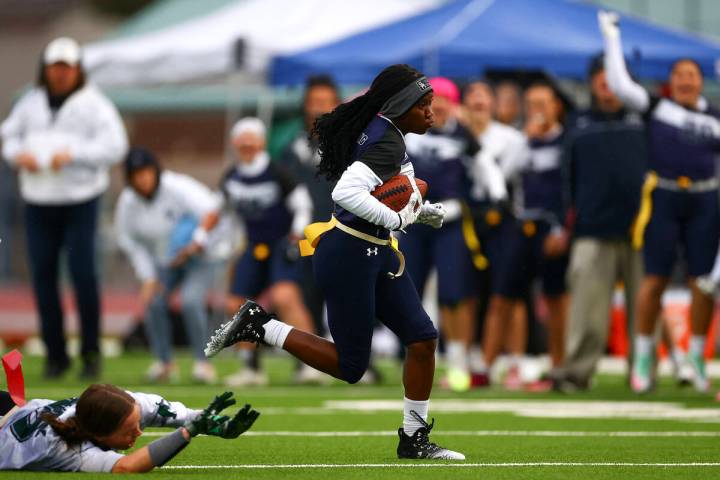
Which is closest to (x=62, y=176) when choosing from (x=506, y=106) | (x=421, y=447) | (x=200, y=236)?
(x=200, y=236)

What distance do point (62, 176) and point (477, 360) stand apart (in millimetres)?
3768

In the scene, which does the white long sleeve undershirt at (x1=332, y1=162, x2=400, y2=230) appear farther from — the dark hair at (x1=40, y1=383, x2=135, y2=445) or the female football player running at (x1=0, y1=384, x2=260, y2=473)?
the dark hair at (x1=40, y1=383, x2=135, y2=445)

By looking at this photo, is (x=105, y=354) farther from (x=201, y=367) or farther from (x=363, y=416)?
(x=363, y=416)

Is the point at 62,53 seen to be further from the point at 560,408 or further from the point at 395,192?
the point at 395,192

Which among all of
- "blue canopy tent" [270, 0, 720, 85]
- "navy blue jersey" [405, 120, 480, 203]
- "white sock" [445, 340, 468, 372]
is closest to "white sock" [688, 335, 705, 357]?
"white sock" [445, 340, 468, 372]

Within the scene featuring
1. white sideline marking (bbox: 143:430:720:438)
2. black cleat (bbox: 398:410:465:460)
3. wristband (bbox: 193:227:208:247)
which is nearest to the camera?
black cleat (bbox: 398:410:465:460)

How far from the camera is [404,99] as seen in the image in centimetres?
788

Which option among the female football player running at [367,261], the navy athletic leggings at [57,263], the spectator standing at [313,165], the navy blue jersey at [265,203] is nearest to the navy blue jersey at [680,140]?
the spectator standing at [313,165]

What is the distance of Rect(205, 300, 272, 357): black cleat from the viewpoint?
26.2 ft

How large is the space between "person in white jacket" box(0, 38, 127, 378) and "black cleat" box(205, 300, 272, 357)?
20.2 feet

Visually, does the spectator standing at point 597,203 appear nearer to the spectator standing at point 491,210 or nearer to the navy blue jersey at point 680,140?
the navy blue jersey at point 680,140

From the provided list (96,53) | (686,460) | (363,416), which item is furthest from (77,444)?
(96,53)

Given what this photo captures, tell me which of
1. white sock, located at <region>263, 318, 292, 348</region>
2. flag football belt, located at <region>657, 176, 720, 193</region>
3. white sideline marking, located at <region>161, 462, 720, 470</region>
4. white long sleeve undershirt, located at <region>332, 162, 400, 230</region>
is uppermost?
white long sleeve undershirt, located at <region>332, 162, 400, 230</region>

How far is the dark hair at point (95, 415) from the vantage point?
22.2 ft
